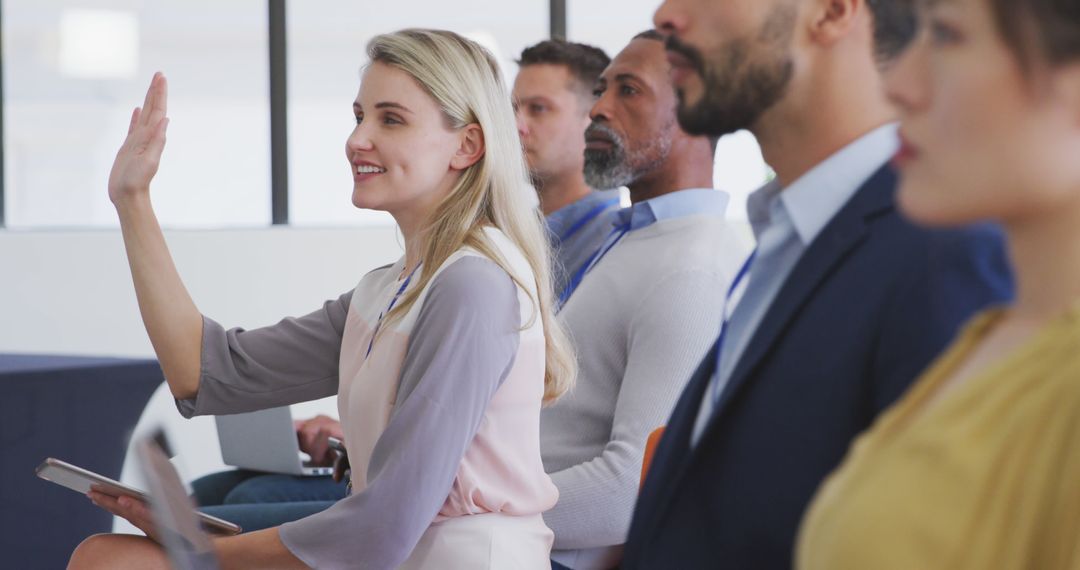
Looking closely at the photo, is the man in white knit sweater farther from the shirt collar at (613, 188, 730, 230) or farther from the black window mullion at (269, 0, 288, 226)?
the black window mullion at (269, 0, 288, 226)

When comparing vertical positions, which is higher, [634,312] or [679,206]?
[679,206]

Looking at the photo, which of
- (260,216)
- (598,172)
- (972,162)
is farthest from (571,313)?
(260,216)

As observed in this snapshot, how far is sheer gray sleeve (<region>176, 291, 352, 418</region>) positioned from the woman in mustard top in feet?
4.48

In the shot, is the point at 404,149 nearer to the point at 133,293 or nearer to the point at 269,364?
the point at 269,364

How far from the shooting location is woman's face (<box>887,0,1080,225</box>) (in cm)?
56

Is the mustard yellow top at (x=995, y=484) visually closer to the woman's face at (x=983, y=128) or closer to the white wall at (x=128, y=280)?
the woman's face at (x=983, y=128)

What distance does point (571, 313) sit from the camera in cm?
218

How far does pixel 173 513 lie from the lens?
115 centimetres

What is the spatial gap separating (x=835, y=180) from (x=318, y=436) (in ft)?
6.80

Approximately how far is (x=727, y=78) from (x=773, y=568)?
42cm

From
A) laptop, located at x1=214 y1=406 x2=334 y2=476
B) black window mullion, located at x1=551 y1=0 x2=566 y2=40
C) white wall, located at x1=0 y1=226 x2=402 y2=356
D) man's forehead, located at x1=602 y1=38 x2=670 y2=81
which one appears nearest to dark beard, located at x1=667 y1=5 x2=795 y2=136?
man's forehead, located at x1=602 y1=38 x2=670 y2=81

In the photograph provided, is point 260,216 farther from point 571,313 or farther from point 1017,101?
point 1017,101

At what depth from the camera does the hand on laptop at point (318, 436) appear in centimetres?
288

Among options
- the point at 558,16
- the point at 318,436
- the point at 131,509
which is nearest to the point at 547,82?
the point at 318,436
